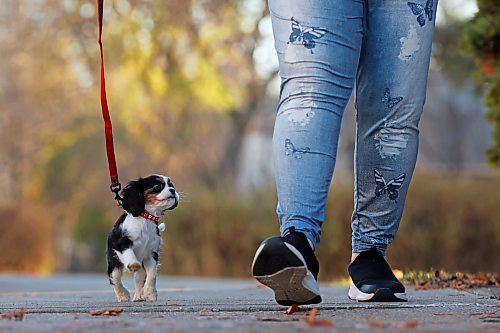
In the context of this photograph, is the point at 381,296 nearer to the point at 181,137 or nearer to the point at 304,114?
the point at 304,114

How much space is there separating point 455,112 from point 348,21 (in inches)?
1328

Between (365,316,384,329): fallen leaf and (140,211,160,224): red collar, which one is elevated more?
(140,211,160,224): red collar

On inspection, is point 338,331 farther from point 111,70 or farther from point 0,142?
point 0,142

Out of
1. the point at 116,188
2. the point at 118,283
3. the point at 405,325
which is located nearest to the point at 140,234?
the point at 118,283

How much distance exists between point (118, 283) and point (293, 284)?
1636 millimetres

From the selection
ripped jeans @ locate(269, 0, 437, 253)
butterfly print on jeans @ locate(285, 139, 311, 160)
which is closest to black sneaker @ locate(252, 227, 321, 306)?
ripped jeans @ locate(269, 0, 437, 253)

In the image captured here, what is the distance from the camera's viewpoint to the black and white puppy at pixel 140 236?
4672 millimetres

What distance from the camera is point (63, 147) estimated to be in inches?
1257

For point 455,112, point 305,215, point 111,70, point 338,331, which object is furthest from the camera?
point 455,112

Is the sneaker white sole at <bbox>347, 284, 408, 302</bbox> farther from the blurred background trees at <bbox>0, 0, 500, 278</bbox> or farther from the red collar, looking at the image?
the blurred background trees at <bbox>0, 0, 500, 278</bbox>

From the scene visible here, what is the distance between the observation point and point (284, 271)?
3.30m

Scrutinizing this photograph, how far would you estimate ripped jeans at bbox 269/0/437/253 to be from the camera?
12.0 feet

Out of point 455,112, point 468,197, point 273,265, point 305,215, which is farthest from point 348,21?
point 455,112

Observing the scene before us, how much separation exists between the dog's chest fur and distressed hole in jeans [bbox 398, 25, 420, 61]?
1.46m
